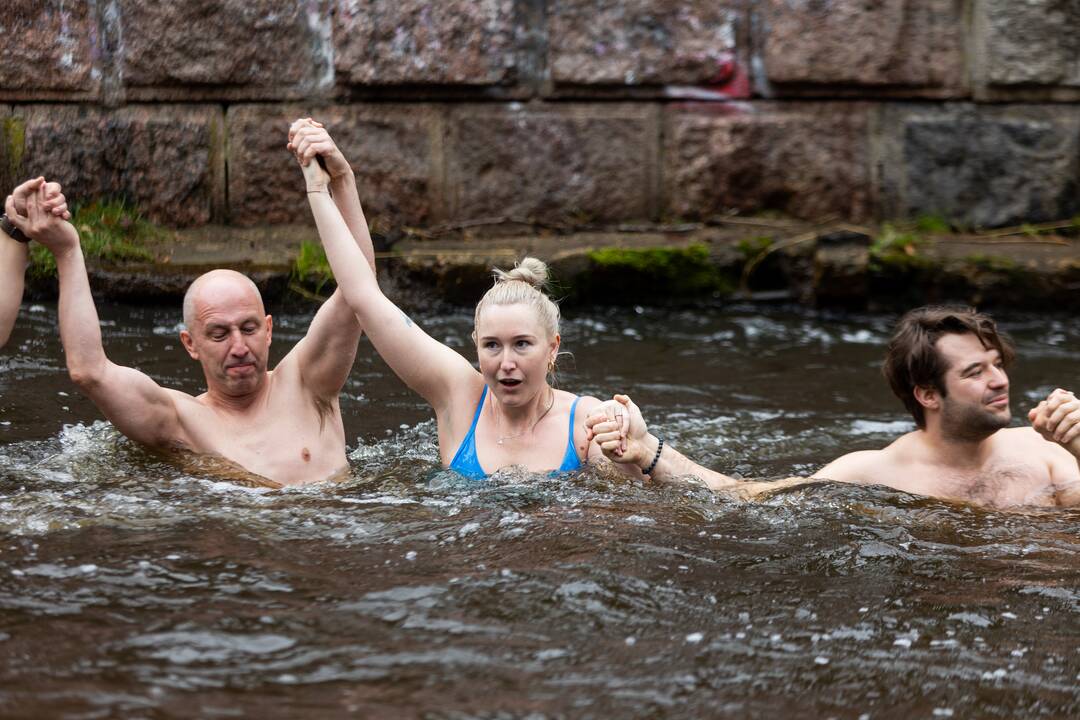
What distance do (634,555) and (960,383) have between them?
1.40 meters

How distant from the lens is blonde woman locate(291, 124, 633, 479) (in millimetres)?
4758

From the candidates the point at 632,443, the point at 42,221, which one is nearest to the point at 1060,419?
the point at 632,443

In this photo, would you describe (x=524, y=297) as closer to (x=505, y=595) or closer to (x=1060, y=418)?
(x=505, y=595)

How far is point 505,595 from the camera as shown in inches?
146

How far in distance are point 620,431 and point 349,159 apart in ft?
13.2

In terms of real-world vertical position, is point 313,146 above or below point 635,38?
below

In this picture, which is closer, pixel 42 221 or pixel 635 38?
pixel 42 221

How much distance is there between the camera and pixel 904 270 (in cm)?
766

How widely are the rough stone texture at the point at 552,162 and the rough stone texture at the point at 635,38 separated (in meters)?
0.22

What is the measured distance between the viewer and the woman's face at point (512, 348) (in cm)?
473

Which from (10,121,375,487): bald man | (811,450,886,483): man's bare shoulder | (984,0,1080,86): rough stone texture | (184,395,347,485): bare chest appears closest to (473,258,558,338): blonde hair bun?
(10,121,375,487): bald man

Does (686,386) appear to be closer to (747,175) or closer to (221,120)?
(747,175)

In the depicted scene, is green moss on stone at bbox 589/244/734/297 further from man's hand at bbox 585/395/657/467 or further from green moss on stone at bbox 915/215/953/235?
man's hand at bbox 585/395/657/467

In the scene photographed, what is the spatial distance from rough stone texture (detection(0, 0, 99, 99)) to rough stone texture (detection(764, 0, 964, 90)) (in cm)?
385
